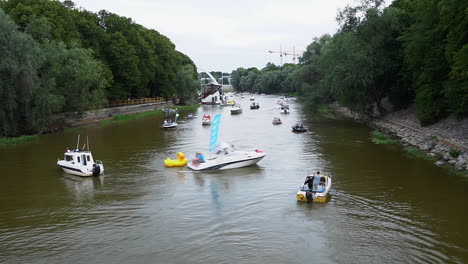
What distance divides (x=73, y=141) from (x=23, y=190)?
64.5 feet


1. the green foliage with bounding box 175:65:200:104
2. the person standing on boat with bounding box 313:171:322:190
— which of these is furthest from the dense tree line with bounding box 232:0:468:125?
the green foliage with bounding box 175:65:200:104

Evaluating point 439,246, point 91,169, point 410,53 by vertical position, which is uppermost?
point 410,53

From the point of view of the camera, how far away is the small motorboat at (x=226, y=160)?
2842 cm

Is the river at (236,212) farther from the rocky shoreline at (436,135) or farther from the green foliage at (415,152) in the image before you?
the rocky shoreline at (436,135)

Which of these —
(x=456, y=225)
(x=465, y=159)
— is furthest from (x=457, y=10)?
(x=456, y=225)

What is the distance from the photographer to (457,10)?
27859 mm

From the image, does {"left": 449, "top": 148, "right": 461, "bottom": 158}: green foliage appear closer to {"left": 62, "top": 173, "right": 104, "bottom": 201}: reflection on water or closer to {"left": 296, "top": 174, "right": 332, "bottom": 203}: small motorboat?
{"left": 296, "top": 174, "right": 332, "bottom": 203}: small motorboat

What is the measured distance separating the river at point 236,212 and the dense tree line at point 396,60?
28.0 ft

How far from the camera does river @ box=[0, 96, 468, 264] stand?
49.7 ft

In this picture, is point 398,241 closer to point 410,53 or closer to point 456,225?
point 456,225

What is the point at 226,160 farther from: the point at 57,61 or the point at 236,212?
the point at 57,61

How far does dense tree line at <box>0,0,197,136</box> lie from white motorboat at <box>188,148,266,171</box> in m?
24.4

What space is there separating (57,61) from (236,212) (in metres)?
39.2

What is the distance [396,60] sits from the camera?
49.2 metres
